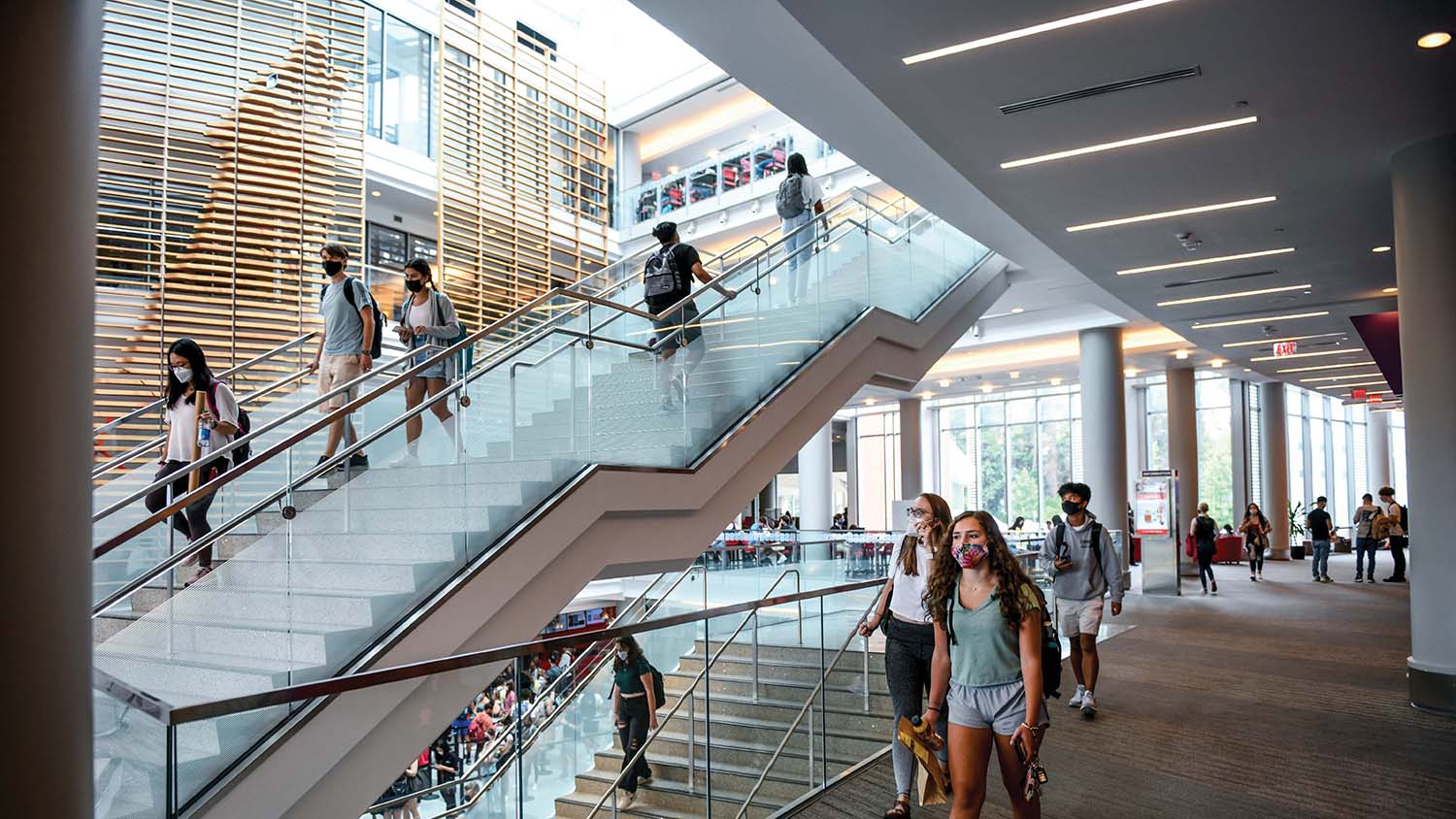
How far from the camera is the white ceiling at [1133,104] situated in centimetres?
522

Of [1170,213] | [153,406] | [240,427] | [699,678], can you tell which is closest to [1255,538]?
[1170,213]

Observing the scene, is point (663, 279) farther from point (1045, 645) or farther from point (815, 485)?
point (815, 485)

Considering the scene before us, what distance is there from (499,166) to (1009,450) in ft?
68.2

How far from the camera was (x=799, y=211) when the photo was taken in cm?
1022

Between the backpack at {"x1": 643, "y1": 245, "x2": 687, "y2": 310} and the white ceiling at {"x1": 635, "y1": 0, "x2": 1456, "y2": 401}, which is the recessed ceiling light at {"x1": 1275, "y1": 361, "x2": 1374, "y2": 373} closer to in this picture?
the white ceiling at {"x1": 635, "y1": 0, "x2": 1456, "y2": 401}

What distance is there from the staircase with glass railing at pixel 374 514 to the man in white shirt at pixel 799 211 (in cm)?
109

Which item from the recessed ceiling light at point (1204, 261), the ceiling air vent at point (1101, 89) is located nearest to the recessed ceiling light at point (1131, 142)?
the ceiling air vent at point (1101, 89)

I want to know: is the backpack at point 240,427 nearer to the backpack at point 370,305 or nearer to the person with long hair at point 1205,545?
the backpack at point 370,305

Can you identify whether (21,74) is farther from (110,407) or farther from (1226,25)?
(110,407)

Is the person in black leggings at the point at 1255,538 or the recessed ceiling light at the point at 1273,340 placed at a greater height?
the recessed ceiling light at the point at 1273,340

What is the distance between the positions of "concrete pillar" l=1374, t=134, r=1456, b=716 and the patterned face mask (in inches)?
191

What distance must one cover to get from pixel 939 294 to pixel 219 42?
846 centimetres

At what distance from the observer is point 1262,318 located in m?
14.0

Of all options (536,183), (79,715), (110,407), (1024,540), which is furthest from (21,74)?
(536,183)
